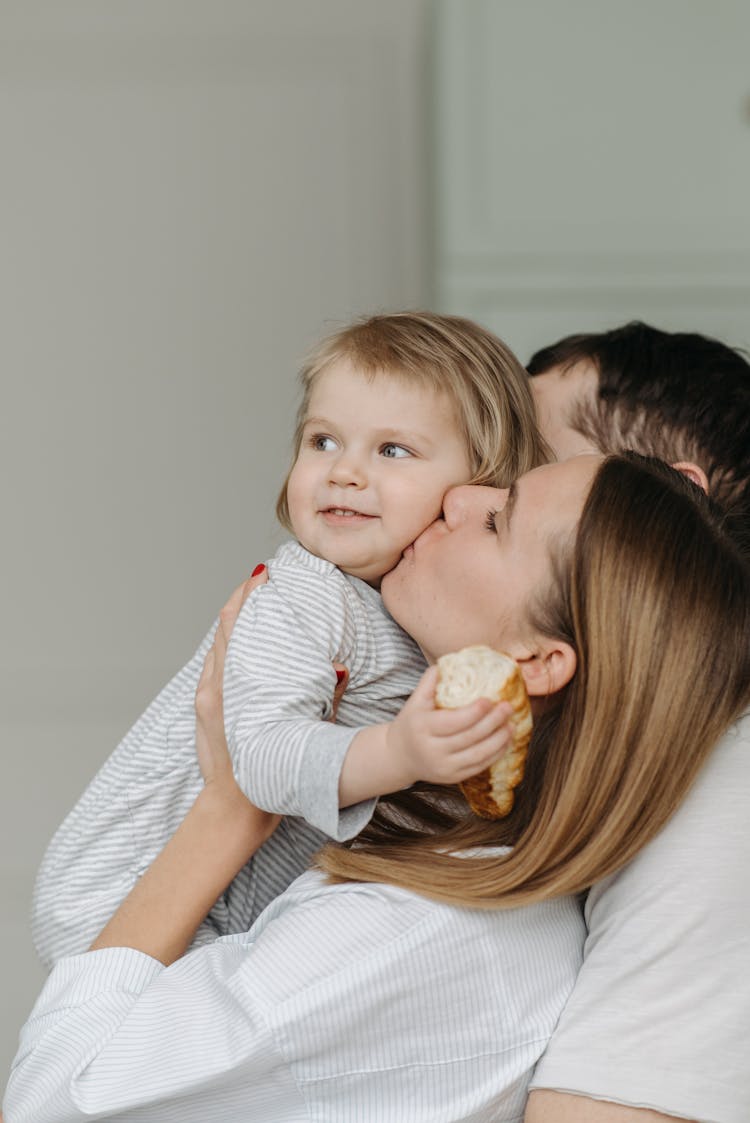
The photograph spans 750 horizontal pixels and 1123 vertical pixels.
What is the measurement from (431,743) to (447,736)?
0.01 metres

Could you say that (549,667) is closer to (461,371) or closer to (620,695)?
(620,695)

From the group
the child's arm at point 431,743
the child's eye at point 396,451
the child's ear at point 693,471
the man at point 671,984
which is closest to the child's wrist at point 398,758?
the child's arm at point 431,743

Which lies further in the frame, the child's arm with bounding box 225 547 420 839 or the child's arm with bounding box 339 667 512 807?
the child's arm with bounding box 225 547 420 839

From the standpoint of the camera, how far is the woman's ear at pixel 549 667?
1.05 metres

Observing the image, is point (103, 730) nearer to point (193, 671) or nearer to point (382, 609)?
point (193, 671)

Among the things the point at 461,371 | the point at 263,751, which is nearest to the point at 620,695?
the point at 263,751

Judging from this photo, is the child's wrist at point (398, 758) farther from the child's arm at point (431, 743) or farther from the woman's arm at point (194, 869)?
the woman's arm at point (194, 869)

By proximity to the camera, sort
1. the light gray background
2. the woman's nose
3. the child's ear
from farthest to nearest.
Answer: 1. the light gray background
2. the child's ear
3. the woman's nose

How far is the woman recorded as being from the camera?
39.7 inches

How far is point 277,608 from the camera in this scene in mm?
1176

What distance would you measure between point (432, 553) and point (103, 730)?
6.53ft

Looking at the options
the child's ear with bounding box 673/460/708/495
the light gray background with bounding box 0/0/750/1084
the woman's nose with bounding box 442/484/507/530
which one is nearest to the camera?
the woman's nose with bounding box 442/484/507/530

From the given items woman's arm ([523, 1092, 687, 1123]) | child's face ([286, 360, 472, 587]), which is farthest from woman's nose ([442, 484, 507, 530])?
woman's arm ([523, 1092, 687, 1123])

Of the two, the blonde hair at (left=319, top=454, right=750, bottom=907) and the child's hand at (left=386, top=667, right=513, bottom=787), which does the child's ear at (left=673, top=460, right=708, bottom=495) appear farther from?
the child's hand at (left=386, top=667, right=513, bottom=787)
